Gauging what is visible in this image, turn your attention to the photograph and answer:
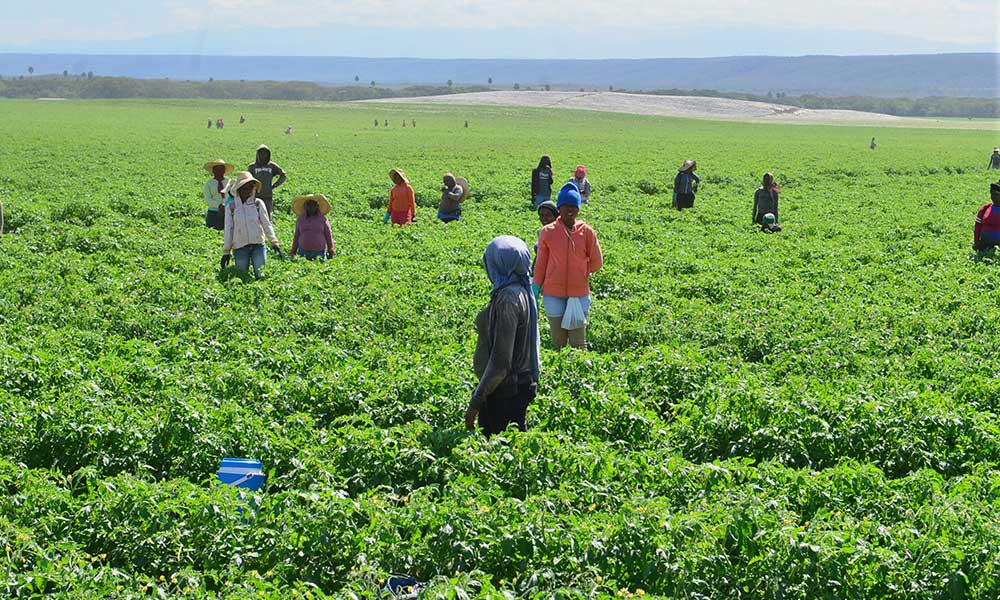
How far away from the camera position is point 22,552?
19.3ft

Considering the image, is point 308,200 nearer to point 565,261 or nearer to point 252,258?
point 252,258

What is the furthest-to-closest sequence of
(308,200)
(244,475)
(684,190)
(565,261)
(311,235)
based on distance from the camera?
(684,190)
(311,235)
(308,200)
(565,261)
(244,475)

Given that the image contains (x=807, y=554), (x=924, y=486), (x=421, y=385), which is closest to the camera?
(x=807, y=554)

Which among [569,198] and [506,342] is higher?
[569,198]

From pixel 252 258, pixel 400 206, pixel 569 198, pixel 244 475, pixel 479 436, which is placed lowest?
pixel 244 475

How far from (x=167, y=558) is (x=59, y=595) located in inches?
36.1

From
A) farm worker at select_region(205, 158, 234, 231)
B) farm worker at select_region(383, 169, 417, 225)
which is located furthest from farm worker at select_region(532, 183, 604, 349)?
farm worker at select_region(383, 169, 417, 225)

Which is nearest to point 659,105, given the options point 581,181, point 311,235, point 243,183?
point 581,181

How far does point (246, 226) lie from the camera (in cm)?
1487

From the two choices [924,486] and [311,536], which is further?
[924,486]

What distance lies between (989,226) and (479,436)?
1379cm

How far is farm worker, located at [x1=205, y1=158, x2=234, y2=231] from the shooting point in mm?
17859

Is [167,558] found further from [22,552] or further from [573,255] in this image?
[573,255]

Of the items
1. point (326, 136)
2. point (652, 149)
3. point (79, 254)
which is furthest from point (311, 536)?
point (326, 136)
